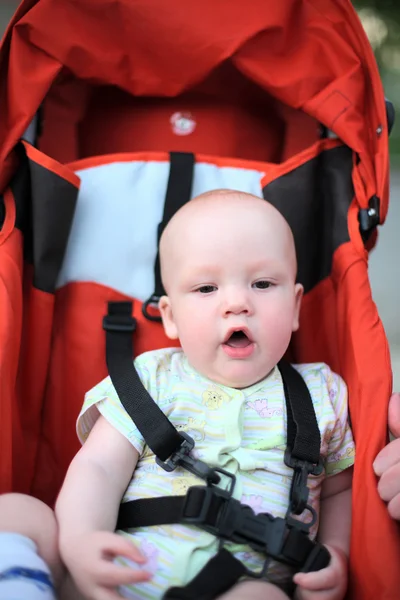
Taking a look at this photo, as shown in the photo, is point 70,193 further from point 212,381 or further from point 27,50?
point 212,381

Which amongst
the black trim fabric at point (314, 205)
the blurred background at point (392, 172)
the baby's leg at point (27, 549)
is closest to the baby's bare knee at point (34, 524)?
the baby's leg at point (27, 549)

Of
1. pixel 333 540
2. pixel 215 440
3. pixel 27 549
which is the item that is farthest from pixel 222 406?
pixel 27 549

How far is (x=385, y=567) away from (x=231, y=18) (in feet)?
3.42

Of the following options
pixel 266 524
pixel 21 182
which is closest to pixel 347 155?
pixel 21 182

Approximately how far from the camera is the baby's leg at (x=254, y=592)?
2.93ft

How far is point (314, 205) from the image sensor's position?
1426 millimetres

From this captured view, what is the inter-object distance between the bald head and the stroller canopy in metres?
0.19

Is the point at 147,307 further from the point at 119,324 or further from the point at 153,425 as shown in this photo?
the point at 153,425

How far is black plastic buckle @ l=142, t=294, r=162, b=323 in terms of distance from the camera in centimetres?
137

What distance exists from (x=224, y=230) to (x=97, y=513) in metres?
0.49

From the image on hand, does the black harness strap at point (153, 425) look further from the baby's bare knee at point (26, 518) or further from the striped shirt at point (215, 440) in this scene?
the baby's bare knee at point (26, 518)

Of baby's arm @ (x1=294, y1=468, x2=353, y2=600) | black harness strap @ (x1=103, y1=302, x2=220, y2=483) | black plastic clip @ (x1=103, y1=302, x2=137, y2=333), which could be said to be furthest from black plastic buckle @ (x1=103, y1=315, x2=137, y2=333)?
baby's arm @ (x1=294, y1=468, x2=353, y2=600)

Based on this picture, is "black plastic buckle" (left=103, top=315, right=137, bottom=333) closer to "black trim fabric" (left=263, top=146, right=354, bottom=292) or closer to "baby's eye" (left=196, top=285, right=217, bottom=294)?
"baby's eye" (left=196, top=285, right=217, bottom=294)

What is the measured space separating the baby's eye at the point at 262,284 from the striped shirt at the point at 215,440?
0.54ft
